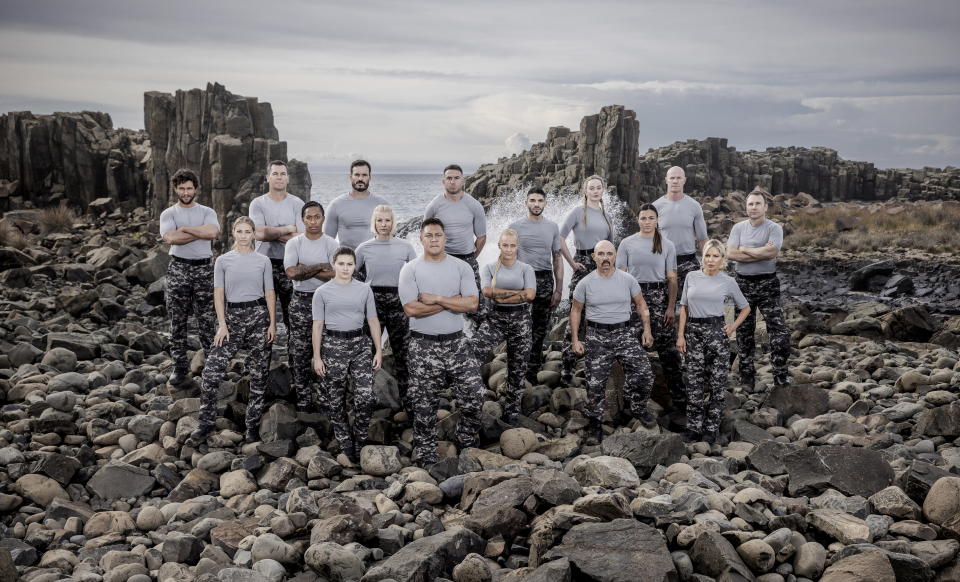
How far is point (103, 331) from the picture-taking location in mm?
13633

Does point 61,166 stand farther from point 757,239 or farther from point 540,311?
point 757,239

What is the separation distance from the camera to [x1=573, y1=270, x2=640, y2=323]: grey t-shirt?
7.63 metres

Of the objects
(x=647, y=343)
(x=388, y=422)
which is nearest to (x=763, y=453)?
(x=647, y=343)

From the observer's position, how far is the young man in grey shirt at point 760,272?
886 cm

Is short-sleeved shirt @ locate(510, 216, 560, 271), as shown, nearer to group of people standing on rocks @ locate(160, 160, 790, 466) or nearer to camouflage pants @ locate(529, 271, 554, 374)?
group of people standing on rocks @ locate(160, 160, 790, 466)

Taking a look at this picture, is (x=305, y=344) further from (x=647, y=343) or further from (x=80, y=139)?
(x=80, y=139)

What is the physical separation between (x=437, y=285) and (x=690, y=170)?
63.4 m

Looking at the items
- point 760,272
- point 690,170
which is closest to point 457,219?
point 760,272

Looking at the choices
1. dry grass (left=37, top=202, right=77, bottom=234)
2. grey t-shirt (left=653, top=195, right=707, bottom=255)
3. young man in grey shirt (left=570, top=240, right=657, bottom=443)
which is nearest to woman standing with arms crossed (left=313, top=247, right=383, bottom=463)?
young man in grey shirt (left=570, top=240, right=657, bottom=443)

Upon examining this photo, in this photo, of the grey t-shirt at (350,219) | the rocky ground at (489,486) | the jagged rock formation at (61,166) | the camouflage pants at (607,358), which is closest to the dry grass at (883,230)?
the rocky ground at (489,486)

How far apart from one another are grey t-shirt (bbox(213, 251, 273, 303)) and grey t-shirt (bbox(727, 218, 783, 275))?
5662 millimetres

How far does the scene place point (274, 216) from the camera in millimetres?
8641

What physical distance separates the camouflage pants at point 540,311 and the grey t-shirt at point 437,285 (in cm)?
197

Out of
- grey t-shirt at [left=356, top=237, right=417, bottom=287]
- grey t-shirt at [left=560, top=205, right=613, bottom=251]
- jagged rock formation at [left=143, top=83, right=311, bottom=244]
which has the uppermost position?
jagged rock formation at [left=143, top=83, right=311, bottom=244]
